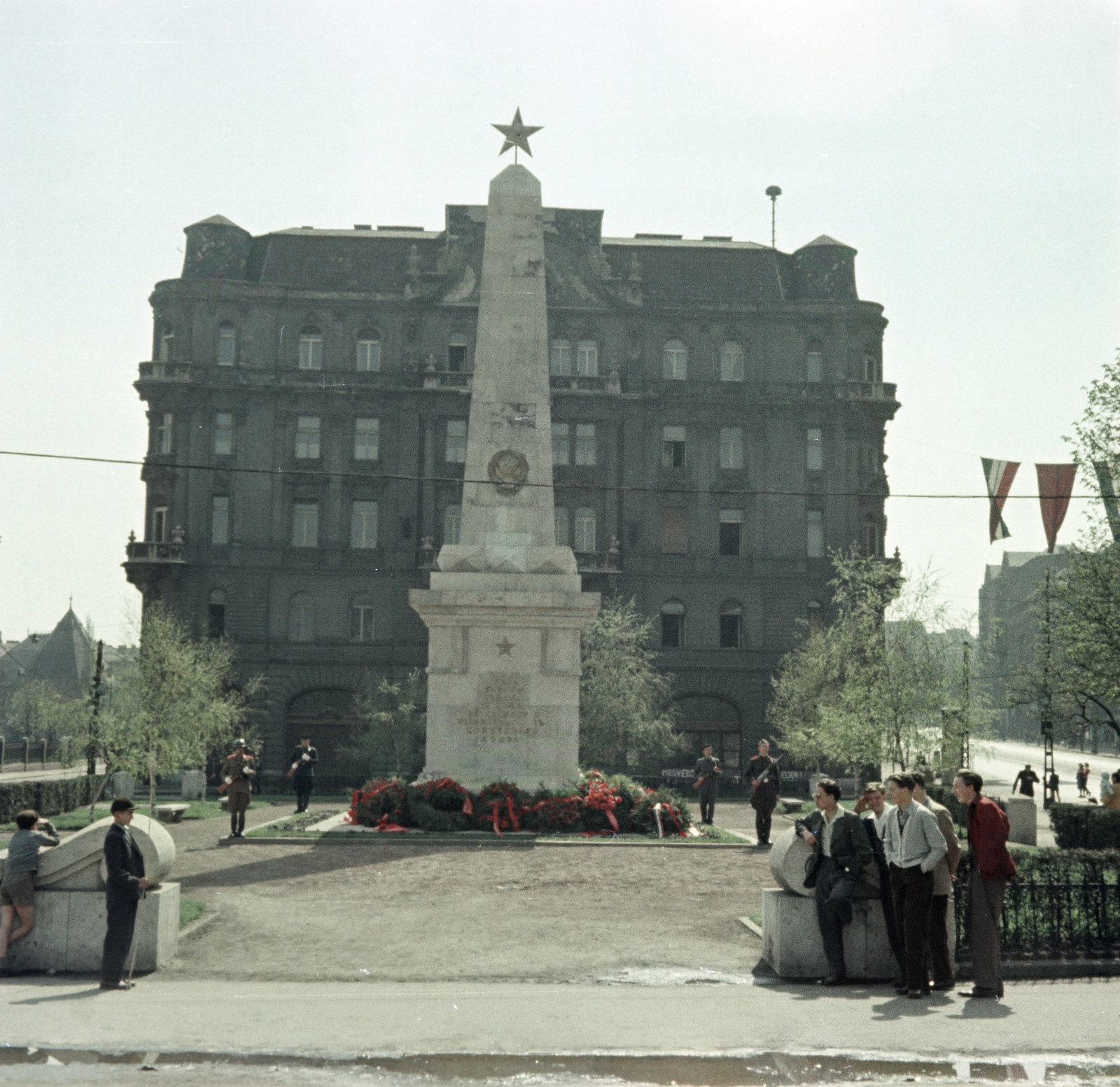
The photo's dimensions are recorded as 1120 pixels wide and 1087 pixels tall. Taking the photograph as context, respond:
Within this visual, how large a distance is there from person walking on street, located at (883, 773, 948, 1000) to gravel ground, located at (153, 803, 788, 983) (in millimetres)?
1609

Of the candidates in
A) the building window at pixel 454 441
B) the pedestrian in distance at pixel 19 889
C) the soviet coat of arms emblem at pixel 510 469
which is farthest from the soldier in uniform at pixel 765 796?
the building window at pixel 454 441

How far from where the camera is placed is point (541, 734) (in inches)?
937

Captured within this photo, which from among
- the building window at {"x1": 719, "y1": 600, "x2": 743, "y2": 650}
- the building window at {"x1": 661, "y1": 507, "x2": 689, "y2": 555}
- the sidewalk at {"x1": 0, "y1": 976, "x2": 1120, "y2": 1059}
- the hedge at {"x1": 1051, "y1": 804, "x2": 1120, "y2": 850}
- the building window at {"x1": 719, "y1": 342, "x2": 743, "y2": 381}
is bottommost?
the sidewalk at {"x1": 0, "y1": 976, "x2": 1120, "y2": 1059}

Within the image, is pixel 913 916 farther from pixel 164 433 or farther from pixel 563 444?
pixel 164 433

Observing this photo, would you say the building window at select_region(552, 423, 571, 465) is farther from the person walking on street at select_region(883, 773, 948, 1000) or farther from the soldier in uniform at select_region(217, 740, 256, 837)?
the person walking on street at select_region(883, 773, 948, 1000)

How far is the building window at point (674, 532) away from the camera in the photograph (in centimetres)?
5969

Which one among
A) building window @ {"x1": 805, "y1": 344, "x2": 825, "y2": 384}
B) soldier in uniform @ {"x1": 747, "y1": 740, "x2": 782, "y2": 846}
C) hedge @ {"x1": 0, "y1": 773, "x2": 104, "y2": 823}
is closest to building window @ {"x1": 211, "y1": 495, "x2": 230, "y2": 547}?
hedge @ {"x1": 0, "y1": 773, "x2": 104, "y2": 823}

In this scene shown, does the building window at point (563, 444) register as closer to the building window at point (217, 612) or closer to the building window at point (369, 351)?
the building window at point (369, 351)

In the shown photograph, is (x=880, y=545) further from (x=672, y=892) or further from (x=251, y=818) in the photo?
(x=672, y=892)

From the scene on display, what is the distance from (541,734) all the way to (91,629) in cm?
12945

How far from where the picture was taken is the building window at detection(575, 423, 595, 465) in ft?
196

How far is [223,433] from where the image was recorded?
59.4 meters

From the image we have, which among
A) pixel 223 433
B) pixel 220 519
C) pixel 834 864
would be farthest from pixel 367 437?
pixel 834 864

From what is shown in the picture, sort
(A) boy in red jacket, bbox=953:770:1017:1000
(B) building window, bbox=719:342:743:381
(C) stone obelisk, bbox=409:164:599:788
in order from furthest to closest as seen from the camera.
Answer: (B) building window, bbox=719:342:743:381
(C) stone obelisk, bbox=409:164:599:788
(A) boy in red jacket, bbox=953:770:1017:1000
